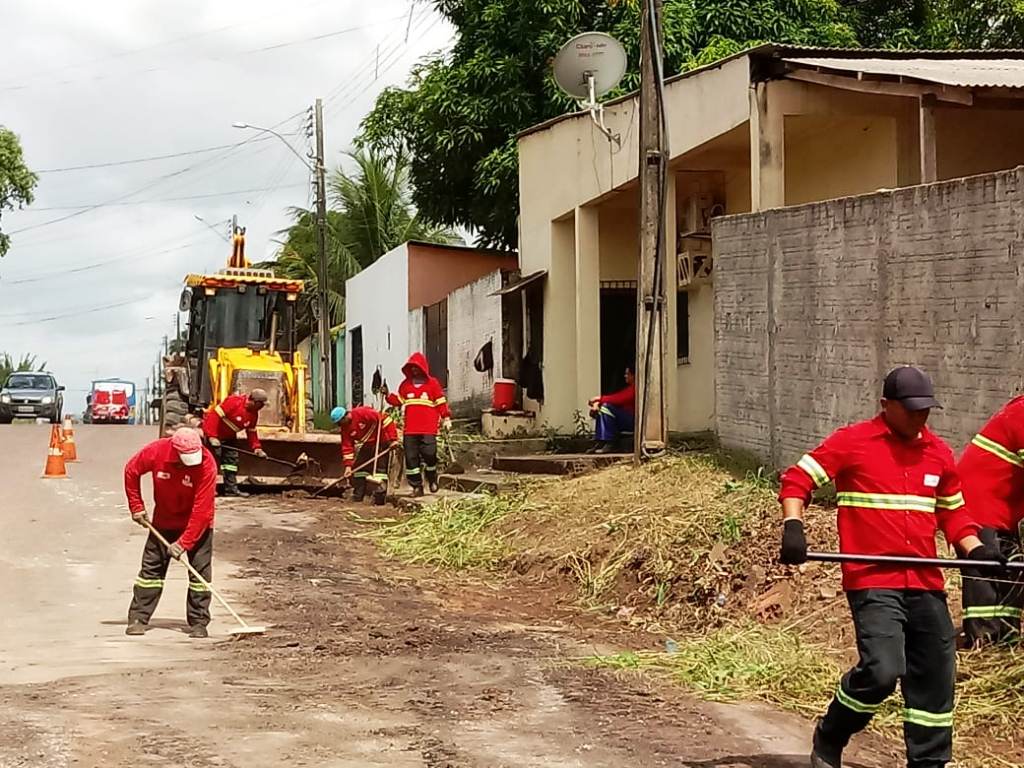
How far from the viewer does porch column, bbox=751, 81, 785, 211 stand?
14805mm

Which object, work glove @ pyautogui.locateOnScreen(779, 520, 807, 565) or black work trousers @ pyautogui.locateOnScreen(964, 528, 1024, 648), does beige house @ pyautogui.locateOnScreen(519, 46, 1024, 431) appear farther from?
work glove @ pyautogui.locateOnScreen(779, 520, 807, 565)

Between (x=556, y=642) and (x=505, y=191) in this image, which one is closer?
(x=556, y=642)

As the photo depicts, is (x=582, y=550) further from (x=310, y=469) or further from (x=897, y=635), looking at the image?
(x=310, y=469)

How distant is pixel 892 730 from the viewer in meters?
7.21

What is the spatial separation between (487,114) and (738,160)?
9616 mm

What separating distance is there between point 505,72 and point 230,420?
36.9ft

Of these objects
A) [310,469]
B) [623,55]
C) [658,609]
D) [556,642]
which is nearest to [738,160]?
[623,55]

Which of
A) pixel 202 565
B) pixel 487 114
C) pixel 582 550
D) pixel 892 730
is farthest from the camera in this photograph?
pixel 487 114

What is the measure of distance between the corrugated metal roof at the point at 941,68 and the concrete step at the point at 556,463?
4.74m

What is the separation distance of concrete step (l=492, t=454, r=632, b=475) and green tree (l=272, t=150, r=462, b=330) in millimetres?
20014

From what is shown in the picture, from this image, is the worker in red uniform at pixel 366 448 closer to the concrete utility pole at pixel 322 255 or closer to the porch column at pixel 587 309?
the porch column at pixel 587 309

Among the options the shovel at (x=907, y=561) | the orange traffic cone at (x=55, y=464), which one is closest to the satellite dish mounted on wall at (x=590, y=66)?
the orange traffic cone at (x=55, y=464)

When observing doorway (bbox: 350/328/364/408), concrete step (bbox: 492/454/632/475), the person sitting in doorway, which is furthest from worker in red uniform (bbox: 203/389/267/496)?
doorway (bbox: 350/328/364/408)

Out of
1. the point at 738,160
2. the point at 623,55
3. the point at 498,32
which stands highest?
the point at 498,32
